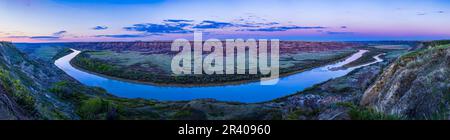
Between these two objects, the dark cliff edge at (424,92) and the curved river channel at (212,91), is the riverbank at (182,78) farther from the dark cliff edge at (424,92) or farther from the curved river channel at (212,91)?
the dark cliff edge at (424,92)

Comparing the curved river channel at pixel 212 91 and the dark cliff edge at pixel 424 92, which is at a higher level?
the dark cliff edge at pixel 424 92

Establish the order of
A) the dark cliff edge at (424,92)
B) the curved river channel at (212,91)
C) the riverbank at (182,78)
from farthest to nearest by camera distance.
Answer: the riverbank at (182,78), the curved river channel at (212,91), the dark cliff edge at (424,92)

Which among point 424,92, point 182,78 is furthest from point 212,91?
point 424,92

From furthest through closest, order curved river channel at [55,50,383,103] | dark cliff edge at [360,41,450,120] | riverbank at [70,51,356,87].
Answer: riverbank at [70,51,356,87] < curved river channel at [55,50,383,103] < dark cliff edge at [360,41,450,120]

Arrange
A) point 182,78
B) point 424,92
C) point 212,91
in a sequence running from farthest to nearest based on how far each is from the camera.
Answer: point 182,78 < point 212,91 < point 424,92

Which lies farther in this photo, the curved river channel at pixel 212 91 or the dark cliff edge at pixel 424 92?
the curved river channel at pixel 212 91

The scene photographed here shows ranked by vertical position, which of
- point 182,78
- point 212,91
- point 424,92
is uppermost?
point 424,92

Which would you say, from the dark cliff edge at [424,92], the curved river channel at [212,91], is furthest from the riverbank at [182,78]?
the dark cliff edge at [424,92]

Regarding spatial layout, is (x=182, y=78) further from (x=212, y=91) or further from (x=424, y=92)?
(x=424, y=92)

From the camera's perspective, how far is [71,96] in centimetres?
3803

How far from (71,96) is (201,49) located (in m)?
111

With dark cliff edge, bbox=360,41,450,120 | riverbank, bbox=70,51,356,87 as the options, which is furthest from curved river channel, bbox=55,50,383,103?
dark cliff edge, bbox=360,41,450,120

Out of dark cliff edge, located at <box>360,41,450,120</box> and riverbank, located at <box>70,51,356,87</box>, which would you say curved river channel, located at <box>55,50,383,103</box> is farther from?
dark cliff edge, located at <box>360,41,450,120</box>
